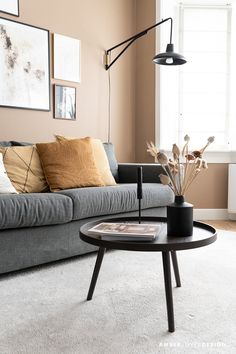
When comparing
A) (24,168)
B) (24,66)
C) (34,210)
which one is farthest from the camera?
(24,66)

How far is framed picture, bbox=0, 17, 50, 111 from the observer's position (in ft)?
9.89

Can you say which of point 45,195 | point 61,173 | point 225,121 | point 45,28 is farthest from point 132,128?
point 45,195

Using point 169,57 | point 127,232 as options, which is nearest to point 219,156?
point 169,57

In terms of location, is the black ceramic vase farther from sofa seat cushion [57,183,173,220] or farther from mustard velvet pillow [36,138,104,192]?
mustard velvet pillow [36,138,104,192]

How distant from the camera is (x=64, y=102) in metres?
3.54

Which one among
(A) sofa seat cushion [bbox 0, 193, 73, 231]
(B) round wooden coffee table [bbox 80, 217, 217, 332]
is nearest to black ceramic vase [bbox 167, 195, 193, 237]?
(B) round wooden coffee table [bbox 80, 217, 217, 332]

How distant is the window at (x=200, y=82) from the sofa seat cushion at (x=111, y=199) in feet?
4.42

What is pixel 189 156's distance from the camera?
62.0 inches

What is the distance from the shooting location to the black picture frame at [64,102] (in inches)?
137

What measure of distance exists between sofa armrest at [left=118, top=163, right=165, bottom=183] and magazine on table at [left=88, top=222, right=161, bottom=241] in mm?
1567

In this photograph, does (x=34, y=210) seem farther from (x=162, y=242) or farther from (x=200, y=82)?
(x=200, y=82)

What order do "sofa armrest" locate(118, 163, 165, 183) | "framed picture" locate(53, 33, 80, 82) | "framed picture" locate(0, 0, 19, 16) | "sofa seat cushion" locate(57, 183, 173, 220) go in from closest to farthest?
"sofa seat cushion" locate(57, 183, 173, 220) → "framed picture" locate(0, 0, 19, 16) → "sofa armrest" locate(118, 163, 165, 183) → "framed picture" locate(53, 33, 80, 82)

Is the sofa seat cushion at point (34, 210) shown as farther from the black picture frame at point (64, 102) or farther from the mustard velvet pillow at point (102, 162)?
the black picture frame at point (64, 102)

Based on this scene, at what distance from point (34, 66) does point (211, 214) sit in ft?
7.58
